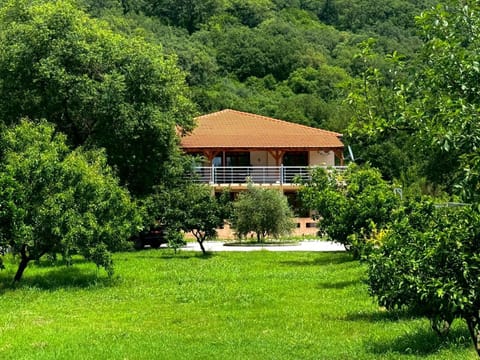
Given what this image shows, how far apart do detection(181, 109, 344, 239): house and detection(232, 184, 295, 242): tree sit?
24.0 feet

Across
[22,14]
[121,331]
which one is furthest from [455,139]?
[22,14]

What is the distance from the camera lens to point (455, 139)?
6.09 meters

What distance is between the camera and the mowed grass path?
10352mm

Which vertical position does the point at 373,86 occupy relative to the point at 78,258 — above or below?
above

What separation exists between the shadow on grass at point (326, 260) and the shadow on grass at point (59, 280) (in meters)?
6.76

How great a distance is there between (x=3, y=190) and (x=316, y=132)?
99.5ft

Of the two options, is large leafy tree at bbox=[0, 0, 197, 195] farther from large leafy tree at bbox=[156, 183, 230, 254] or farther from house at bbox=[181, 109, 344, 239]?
house at bbox=[181, 109, 344, 239]

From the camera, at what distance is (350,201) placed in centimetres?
2234

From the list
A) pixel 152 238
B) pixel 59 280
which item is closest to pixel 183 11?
pixel 152 238

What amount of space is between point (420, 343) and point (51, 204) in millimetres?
10705

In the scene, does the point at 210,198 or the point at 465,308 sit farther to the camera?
the point at 210,198

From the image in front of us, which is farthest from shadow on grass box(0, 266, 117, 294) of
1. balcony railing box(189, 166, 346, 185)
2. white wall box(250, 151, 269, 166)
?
white wall box(250, 151, 269, 166)

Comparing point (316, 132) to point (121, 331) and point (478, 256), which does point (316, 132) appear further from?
point (478, 256)

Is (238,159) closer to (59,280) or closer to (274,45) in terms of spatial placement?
(59,280)
